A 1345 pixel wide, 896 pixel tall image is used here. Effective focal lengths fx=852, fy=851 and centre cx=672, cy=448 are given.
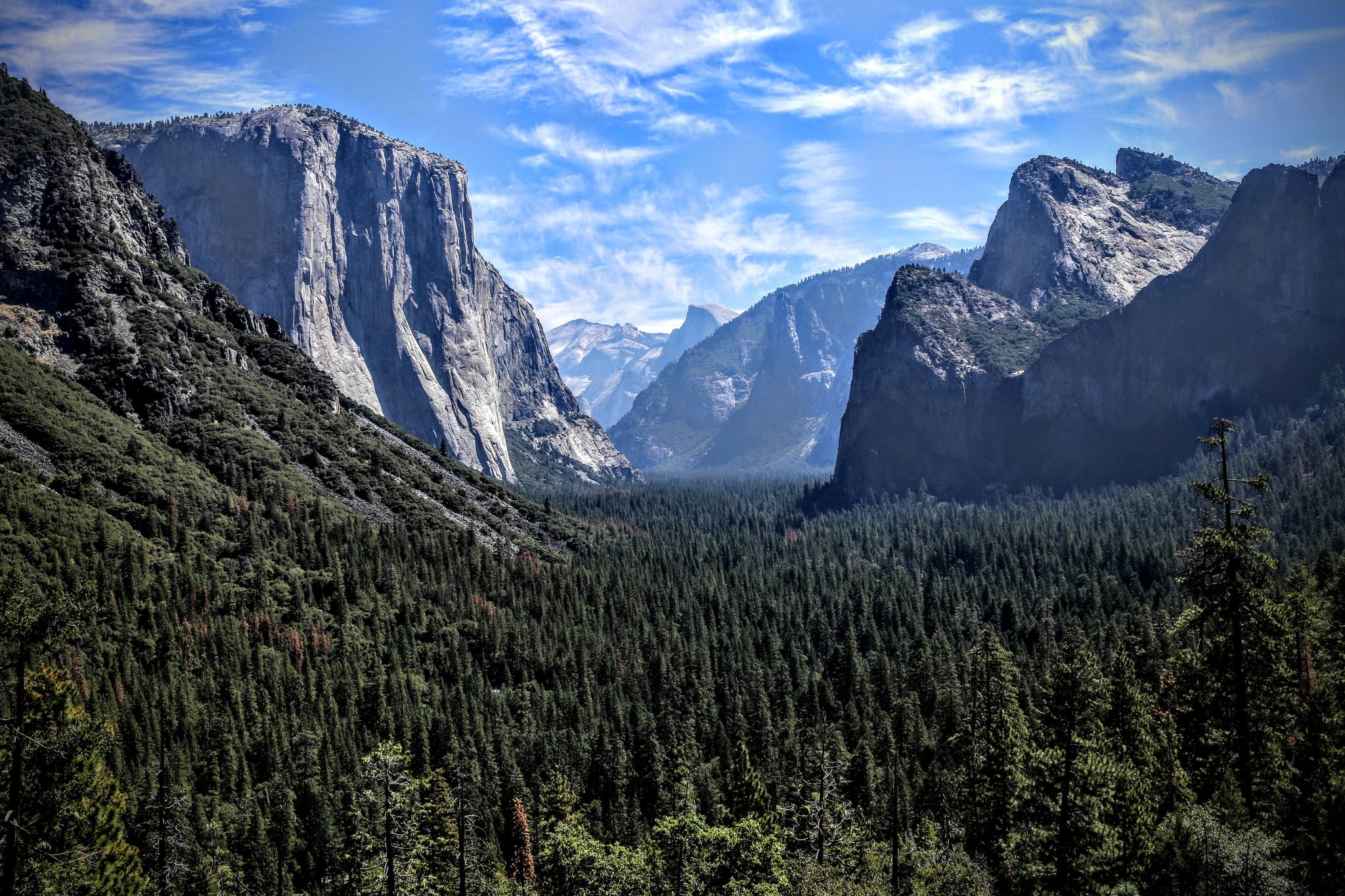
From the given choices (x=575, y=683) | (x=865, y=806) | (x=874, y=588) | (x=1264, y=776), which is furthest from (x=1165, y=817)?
(x=874, y=588)

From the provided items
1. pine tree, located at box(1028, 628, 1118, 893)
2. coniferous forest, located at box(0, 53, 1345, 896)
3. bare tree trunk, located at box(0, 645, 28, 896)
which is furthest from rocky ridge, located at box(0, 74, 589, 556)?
pine tree, located at box(1028, 628, 1118, 893)

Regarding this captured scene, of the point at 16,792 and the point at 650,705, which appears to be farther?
the point at 650,705

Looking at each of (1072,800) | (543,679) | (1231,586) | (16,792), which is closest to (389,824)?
(16,792)

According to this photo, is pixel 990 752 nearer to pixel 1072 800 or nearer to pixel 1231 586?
pixel 1072 800

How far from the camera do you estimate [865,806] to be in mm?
75188

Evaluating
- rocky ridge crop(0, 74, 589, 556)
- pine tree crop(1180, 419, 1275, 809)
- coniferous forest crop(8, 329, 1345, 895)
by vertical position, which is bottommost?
coniferous forest crop(8, 329, 1345, 895)

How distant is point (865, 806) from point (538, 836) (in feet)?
94.5

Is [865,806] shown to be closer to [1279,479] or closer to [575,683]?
[575,683]

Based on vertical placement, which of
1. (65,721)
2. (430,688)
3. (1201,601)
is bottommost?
(430,688)

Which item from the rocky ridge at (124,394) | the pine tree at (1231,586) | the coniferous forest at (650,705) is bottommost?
the coniferous forest at (650,705)

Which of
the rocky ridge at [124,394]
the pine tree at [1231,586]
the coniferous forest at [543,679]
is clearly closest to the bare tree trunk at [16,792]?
the coniferous forest at [543,679]

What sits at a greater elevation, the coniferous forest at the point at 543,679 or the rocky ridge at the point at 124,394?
the rocky ridge at the point at 124,394

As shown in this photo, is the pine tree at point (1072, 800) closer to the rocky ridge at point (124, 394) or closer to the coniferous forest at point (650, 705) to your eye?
the coniferous forest at point (650, 705)

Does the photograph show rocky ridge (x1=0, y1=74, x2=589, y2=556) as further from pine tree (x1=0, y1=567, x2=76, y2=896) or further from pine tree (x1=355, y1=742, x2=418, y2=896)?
pine tree (x1=0, y1=567, x2=76, y2=896)
